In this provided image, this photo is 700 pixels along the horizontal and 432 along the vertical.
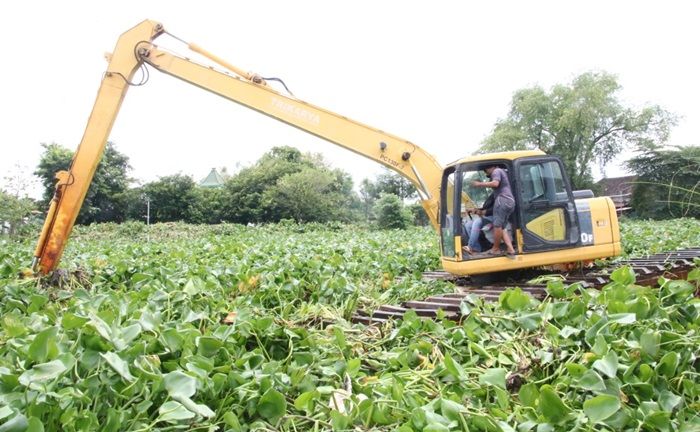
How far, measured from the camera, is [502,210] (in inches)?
195

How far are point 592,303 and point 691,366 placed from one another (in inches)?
28.4

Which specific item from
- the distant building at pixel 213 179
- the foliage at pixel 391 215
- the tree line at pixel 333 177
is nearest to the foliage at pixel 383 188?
the tree line at pixel 333 177

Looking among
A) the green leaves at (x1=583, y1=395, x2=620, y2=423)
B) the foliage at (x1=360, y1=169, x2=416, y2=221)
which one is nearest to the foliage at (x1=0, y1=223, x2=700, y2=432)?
the green leaves at (x1=583, y1=395, x2=620, y2=423)

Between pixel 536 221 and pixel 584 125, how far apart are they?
28.6 meters

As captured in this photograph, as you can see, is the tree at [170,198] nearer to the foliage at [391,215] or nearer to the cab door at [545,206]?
the foliage at [391,215]

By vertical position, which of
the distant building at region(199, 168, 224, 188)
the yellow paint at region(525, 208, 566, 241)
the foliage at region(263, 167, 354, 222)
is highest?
the distant building at region(199, 168, 224, 188)

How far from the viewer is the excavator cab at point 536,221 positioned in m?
5.00

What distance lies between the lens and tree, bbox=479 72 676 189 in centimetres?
3025

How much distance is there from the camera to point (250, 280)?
4.60 m

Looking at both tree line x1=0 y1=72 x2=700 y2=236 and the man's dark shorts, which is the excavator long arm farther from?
tree line x1=0 y1=72 x2=700 y2=236

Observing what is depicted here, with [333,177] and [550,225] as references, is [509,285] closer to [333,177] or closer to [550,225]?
[550,225]

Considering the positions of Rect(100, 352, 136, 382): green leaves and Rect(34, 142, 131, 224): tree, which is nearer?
Rect(100, 352, 136, 382): green leaves

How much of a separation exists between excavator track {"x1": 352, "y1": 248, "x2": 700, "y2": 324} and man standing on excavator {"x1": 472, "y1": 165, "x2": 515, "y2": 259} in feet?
1.41

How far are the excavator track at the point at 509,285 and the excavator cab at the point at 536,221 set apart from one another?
0.76 ft
